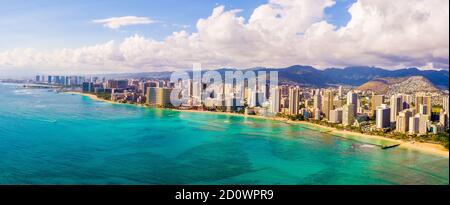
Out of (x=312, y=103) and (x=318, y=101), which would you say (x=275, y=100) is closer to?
(x=312, y=103)

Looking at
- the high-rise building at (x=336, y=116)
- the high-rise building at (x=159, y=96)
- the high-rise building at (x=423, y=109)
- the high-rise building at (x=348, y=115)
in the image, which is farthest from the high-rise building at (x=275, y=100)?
the high-rise building at (x=423, y=109)

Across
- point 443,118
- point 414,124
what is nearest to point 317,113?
point 414,124

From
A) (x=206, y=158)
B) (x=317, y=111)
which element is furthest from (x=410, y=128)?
(x=206, y=158)

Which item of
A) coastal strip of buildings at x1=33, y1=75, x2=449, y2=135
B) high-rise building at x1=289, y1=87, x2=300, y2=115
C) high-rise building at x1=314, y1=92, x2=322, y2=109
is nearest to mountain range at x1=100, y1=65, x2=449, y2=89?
coastal strip of buildings at x1=33, y1=75, x2=449, y2=135

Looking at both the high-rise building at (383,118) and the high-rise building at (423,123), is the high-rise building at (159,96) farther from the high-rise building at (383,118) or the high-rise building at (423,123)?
the high-rise building at (423,123)

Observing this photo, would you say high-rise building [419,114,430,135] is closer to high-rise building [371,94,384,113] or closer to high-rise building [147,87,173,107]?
high-rise building [371,94,384,113]

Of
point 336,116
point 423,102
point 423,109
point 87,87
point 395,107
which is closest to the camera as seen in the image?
point 423,109
